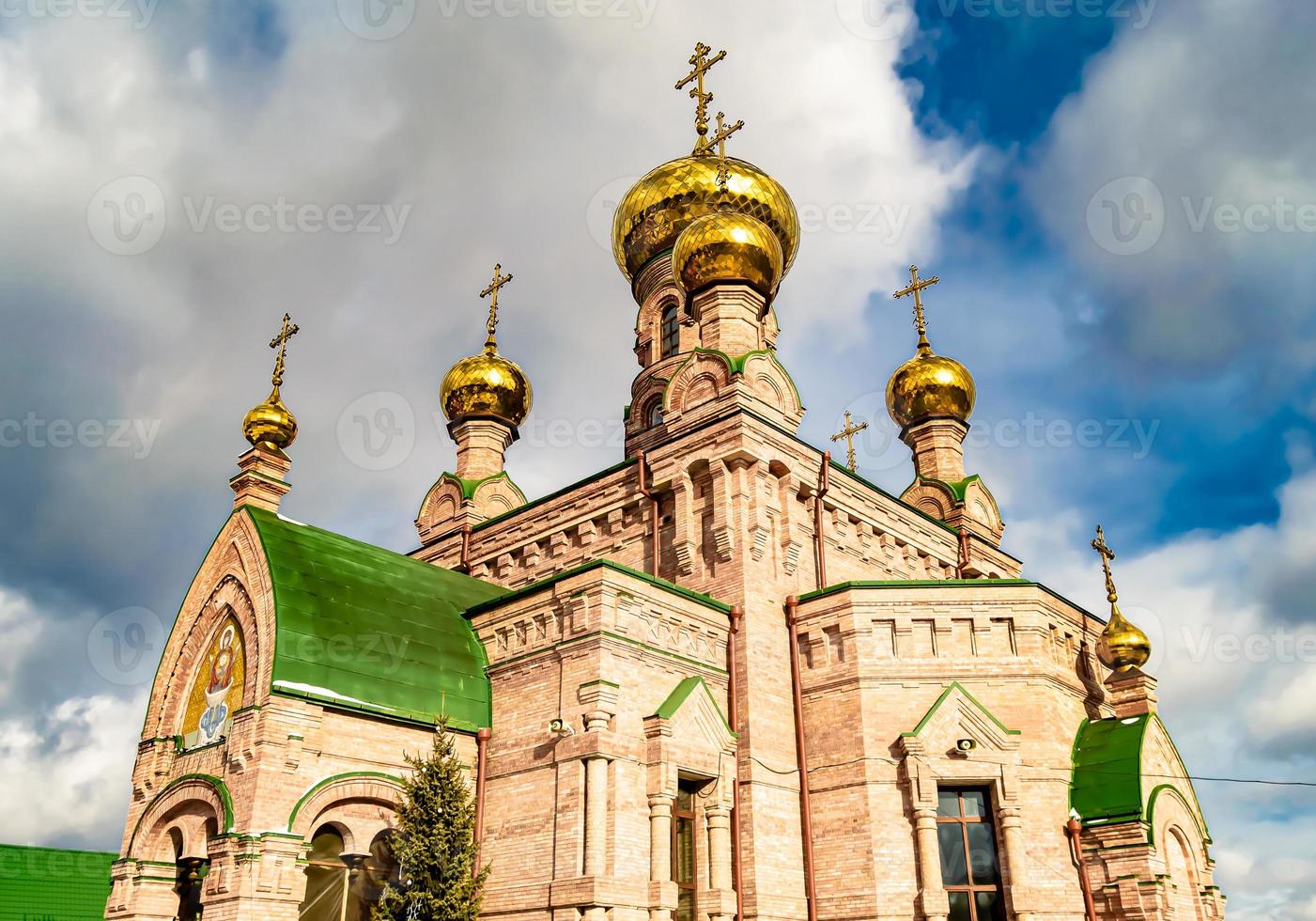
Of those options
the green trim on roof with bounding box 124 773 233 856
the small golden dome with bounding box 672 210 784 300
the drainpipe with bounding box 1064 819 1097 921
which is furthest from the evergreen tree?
the small golden dome with bounding box 672 210 784 300

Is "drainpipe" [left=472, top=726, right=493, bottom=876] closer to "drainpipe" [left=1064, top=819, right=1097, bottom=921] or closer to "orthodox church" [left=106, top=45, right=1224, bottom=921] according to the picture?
"orthodox church" [left=106, top=45, right=1224, bottom=921]

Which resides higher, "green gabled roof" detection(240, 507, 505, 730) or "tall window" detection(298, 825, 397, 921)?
"green gabled roof" detection(240, 507, 505, 730)

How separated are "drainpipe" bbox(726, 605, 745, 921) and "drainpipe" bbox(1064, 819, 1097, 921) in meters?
3.89

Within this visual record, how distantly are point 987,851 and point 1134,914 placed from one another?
1.66m

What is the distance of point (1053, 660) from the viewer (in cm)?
1374

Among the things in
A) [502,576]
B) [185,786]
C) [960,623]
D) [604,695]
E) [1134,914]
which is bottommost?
[1134,914]

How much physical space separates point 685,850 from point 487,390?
10.7 metres

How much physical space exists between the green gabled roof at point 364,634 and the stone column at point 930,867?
5.26 metres

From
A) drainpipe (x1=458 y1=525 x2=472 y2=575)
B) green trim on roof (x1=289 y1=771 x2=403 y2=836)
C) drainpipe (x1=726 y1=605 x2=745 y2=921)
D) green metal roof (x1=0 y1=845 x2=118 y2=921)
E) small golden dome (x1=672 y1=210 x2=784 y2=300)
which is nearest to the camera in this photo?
green trim on roof (x1=289 y1=771 x2=403 y2=836)

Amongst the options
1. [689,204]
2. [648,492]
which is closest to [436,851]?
[648,492]

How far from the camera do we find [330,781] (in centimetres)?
1123

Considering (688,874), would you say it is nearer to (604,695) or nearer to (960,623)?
(604,695)

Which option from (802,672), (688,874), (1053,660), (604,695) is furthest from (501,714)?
(1053,660)

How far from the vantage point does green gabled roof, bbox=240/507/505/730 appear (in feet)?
38.2
